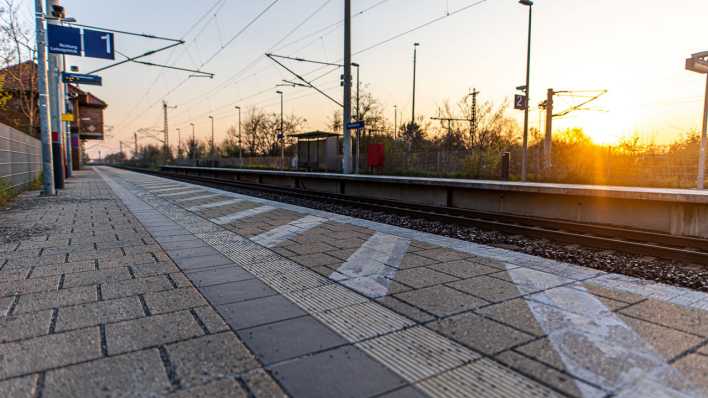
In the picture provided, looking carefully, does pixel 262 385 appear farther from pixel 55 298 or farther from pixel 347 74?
pixel 347 74

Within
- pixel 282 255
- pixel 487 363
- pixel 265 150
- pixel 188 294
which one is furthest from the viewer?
pixel 265 150

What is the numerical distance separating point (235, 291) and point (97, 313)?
1.13 m

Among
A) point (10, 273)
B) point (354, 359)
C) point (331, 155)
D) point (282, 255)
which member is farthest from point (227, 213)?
point (331, 155)

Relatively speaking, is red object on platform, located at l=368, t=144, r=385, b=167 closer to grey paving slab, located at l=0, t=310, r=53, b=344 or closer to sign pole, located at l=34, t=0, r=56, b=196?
sign pole, located at l=34, t=0, r=56, b=196

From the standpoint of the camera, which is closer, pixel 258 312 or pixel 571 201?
pixel 258 312

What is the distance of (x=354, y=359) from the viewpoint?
260 centimetres

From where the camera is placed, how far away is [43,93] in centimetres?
1341

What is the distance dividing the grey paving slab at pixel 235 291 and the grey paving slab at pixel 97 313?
592mm

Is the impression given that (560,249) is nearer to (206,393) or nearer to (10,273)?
(206,393)

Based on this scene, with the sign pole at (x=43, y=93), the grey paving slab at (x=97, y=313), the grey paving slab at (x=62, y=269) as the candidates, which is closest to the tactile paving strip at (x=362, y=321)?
the grey paving slab at (x=97, y=313)

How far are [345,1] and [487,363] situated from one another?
64.5 feet

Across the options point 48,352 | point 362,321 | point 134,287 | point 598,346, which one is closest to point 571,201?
point 598,346

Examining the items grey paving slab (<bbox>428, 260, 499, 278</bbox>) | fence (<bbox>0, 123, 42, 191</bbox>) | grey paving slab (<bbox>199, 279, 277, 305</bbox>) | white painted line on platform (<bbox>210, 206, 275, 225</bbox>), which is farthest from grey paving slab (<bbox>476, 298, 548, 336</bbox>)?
fence (<bbox>0, 123, 42, 191</bbox>)

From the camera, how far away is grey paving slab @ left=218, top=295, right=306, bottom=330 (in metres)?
3.19
